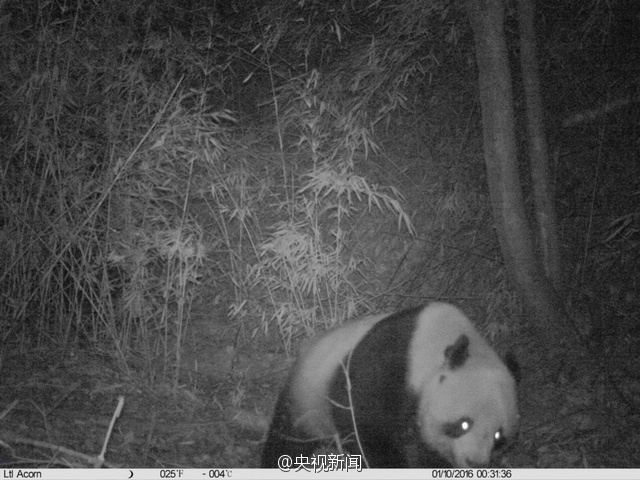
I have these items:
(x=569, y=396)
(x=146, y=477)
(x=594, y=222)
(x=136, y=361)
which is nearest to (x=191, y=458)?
(x=146, y=477)

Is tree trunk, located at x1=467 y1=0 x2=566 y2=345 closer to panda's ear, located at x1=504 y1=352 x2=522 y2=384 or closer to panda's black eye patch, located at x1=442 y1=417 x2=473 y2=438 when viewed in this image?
panda's ear, located at x1=504 y1=352 x2=522 y2=384

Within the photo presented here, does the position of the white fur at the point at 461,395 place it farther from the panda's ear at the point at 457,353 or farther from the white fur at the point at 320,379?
the white fur at the point at 320,379

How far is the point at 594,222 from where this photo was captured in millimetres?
4520

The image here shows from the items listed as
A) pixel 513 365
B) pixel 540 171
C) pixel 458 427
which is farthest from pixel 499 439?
pixel 540 171

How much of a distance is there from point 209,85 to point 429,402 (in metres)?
2.77

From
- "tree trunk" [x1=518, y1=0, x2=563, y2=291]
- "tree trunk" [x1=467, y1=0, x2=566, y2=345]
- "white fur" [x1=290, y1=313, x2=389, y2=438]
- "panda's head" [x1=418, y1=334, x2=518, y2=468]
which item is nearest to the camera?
"panda's head" [x1=418, y1=334, x2=518, y2=468]

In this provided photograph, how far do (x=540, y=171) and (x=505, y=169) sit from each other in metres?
0.33

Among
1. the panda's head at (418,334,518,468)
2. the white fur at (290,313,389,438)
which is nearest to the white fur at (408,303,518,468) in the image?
the panda's head at (418,334,518,468)

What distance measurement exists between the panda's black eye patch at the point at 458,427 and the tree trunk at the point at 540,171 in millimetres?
1646

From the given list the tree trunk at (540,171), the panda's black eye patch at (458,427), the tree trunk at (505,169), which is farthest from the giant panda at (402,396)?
the tree trunk at (540,171)

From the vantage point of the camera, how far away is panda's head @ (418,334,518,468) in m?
2.59

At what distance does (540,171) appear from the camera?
3.92 meters

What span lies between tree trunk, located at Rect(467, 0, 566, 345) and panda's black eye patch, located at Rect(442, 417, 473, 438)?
138 cm

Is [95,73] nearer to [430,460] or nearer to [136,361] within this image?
[136,361]
